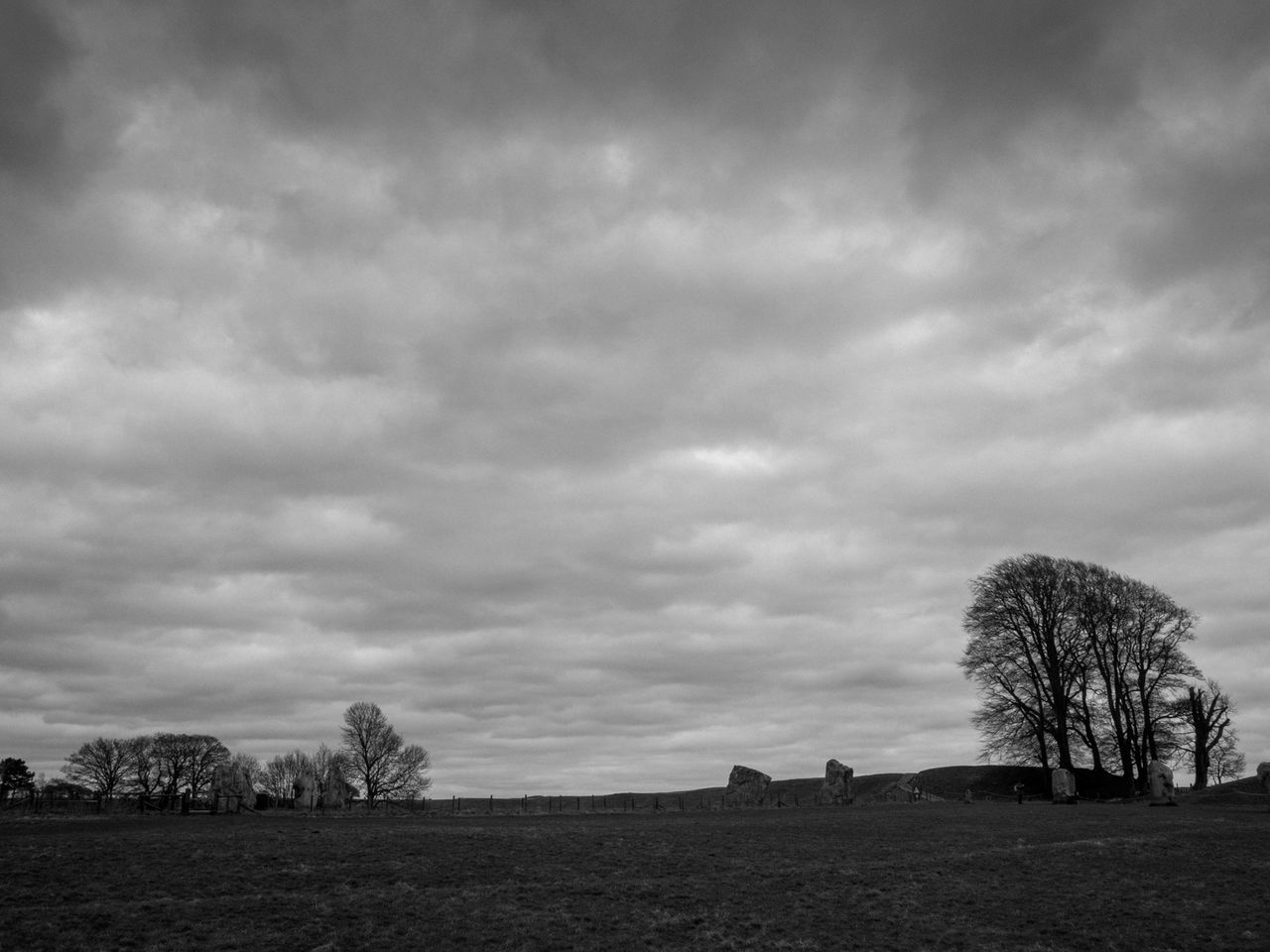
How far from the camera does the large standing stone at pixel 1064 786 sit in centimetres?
5594

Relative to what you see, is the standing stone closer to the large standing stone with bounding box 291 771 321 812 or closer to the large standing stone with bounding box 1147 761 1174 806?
the large standing stone with bounding box 291 771 321 812

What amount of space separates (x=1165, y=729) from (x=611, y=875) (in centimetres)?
4969

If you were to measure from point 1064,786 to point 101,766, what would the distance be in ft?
302

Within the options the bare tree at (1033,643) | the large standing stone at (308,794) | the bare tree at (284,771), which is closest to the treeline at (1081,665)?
the bare tree at (1033,643)

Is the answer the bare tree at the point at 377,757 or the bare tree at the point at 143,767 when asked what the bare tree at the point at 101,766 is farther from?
the bare tree at the point at 377,757

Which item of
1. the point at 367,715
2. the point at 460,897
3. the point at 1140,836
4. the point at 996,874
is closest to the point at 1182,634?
the point at 1140,836

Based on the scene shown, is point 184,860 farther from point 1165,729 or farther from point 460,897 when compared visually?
point 1165,729

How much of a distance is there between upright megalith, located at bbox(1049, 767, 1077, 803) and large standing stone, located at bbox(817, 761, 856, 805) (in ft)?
41.9

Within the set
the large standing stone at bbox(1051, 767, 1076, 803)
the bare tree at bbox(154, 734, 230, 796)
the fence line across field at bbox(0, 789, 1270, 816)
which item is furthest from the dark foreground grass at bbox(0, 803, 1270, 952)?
the bare tree at bbox(154, 734, 230, 796)

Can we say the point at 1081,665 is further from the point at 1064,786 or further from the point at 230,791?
the point at 230,791

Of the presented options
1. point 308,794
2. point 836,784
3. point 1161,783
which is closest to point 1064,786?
point 1161,783

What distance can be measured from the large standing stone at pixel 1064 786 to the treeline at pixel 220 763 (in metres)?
54.7

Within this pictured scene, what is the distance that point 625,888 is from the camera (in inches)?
1107

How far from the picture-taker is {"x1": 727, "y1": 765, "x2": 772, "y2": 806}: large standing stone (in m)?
64.4
